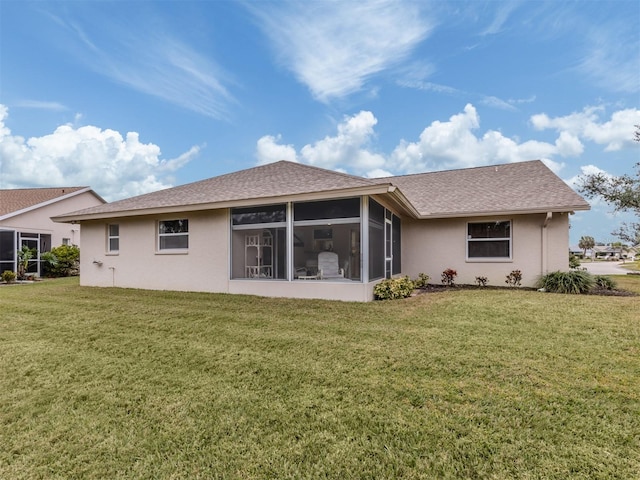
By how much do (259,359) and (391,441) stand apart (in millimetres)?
2307

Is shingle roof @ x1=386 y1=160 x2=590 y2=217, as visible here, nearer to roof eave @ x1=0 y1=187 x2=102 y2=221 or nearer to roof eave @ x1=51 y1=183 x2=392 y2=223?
roof eave @ x1=51 y1=183 x2=392 y2=223

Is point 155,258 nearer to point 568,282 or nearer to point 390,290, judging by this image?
point 390,290

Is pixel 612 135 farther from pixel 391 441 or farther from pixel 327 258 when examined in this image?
pixel 391 441

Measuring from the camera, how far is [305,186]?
9039 millimetres

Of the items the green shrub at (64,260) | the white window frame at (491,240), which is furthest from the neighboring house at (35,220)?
the white window frame at (491,240)

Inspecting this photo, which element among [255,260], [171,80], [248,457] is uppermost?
[171,80]

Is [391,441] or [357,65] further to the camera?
[357,65]

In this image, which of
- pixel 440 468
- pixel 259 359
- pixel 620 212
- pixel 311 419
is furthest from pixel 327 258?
pixel 620 212

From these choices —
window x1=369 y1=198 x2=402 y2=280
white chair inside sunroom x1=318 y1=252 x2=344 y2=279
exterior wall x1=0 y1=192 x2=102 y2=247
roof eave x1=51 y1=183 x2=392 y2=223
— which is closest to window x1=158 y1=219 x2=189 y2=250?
roof eave x1=51 y1=183 x2=392 y2=223

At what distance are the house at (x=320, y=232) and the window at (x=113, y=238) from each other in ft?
0.12

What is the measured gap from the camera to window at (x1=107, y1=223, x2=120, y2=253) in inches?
480

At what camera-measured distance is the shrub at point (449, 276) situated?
38.0 ft

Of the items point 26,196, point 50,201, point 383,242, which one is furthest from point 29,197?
point 383,242

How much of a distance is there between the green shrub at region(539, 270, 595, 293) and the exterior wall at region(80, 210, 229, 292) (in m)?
10.0
